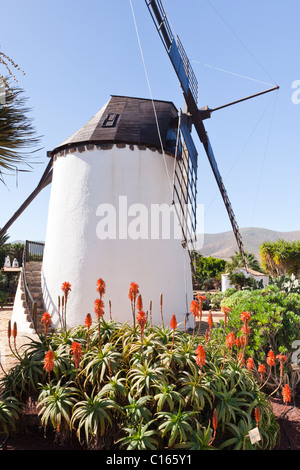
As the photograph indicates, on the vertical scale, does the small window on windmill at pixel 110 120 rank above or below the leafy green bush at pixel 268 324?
above

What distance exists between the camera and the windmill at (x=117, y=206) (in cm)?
974

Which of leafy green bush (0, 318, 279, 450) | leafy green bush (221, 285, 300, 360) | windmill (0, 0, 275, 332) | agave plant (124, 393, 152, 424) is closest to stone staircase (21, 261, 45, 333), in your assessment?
windmill (0, 0, 275, 332)

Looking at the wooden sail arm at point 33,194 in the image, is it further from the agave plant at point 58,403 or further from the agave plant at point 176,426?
the agave plant at point 176,426

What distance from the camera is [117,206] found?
32.7 feet

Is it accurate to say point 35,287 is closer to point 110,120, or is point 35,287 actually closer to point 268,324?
point 110,120

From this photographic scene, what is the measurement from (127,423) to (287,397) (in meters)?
1.70

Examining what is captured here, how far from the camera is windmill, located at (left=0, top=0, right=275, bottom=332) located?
384 inches

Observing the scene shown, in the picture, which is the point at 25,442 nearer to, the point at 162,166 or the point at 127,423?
the point at 127,423

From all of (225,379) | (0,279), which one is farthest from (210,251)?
(225,379)

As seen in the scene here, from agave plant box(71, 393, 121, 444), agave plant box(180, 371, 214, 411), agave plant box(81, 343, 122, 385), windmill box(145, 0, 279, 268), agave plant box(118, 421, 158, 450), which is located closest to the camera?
agave plant box(118, 421, 158, 450)

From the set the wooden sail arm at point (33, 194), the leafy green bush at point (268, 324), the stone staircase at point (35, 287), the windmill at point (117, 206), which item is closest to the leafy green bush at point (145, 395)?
the leafy green bush at point (268, 324)

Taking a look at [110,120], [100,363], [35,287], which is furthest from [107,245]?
[100,363]

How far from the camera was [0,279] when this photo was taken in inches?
907

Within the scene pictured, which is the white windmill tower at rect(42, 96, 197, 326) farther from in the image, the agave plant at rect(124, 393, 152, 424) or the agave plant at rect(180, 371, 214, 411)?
the agave plant at rect(124, 393, 152, 424)
